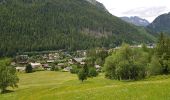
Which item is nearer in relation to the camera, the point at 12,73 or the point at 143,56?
the point at 12,73

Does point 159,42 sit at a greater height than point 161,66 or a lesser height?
greater

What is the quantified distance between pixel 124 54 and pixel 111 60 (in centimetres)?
548

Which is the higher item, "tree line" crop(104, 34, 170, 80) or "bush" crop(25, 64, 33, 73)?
"tree line" crop(104, 34, 170, 80)

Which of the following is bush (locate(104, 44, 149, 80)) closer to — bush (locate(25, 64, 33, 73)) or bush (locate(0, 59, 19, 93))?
bush (locate(0, 59, 19, 93))

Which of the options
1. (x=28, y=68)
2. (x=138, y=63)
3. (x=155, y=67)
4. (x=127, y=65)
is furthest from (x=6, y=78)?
(x=28, y=68)

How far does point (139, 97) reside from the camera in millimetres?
32562

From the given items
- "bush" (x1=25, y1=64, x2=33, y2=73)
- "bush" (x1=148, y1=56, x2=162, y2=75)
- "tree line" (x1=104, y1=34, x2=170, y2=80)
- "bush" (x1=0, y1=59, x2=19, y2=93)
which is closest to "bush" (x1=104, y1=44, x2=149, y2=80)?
"tree line" (x1=104, y1=34, x2=170, y2=80)

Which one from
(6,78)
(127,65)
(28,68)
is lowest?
(28,68)

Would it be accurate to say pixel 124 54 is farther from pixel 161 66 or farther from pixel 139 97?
pixel 139 97

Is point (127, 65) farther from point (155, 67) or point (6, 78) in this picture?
point (6, 78)

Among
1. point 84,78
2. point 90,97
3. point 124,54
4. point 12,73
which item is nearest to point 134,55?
point 124,54

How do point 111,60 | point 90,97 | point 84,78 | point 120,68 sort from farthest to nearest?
point 84,78 → point 111,60 → point 120,68 → point 90,97

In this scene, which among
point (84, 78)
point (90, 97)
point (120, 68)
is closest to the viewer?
point (90, 97)

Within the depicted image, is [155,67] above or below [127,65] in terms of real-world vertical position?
below
